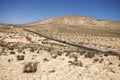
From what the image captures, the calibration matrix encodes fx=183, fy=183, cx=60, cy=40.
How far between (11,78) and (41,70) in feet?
8.21

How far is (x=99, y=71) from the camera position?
43.6ft

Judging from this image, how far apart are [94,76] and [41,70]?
3898 mm

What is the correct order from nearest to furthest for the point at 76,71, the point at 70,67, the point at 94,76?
the point at 94,76, the point at 76,71, the point at 70,67

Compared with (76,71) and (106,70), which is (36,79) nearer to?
(76,71)

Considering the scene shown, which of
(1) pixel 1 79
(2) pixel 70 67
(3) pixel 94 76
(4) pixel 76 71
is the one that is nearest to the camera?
(1) pixel 1 79

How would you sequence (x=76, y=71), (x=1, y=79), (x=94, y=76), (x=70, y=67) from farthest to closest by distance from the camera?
(x=70, y=67) < (x=76, y=71) < (x=94, y=76) < (x=1, y=79)

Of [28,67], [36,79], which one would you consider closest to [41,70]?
A: [28,67]

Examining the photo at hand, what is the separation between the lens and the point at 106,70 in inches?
531

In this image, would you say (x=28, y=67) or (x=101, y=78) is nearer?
(x=101, y=78)

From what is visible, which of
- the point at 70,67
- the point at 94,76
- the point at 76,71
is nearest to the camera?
the point at 94,76

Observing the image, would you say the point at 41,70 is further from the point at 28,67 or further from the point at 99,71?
the point at 99,71

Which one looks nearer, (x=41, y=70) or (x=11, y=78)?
(x=11, y=78)

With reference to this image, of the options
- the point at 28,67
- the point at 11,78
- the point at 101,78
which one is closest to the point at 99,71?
the point at 101,78

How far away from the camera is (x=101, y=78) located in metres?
11.8
